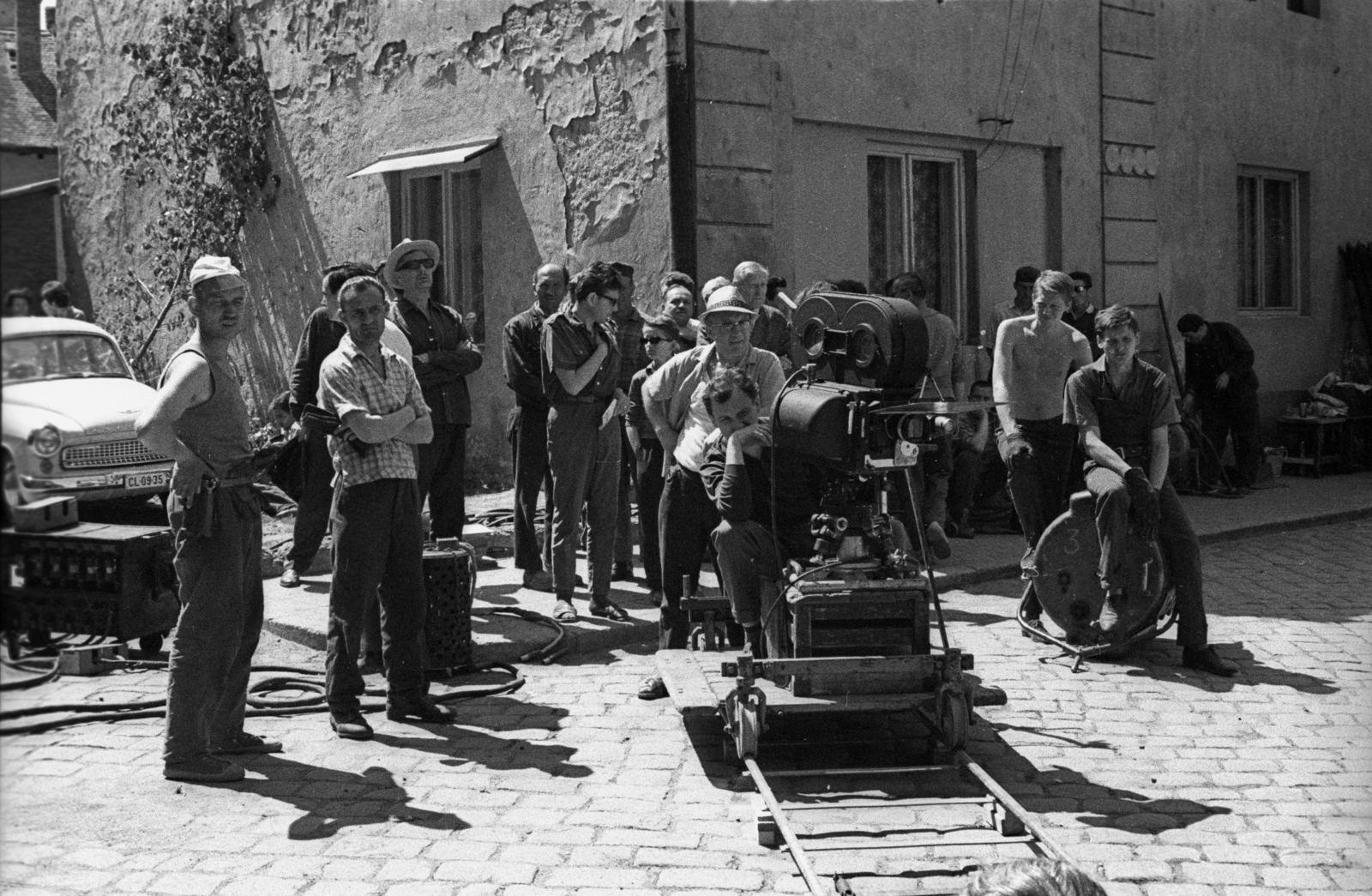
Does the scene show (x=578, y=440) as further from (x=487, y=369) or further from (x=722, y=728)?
(x=487, y=369)

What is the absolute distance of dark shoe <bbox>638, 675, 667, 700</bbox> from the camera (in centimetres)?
682

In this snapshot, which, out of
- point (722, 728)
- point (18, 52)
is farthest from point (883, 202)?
point (18, 52)

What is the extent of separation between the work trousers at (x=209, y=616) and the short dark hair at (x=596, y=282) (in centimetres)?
303

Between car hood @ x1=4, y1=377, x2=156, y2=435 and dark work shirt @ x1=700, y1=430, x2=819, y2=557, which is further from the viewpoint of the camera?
dark work shirt @ x1=700, y1=430, x2=819, y2=557

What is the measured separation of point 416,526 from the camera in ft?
20.7

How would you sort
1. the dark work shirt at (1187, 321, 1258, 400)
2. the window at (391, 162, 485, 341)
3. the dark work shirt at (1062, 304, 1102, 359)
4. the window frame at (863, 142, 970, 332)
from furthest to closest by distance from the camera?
1. the dark work shirt at (1187, 321, 1258, 400)
2. the window frame at (863, 142, 970, 332)
3. the window at (391, 162, 485, 341)
4. the dark work shirt at (1062, 304, 1102, 359)

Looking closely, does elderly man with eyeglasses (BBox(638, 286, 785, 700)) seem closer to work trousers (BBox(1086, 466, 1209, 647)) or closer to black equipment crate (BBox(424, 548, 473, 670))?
black equipment crate (BBox(424, 548, 473, 670))

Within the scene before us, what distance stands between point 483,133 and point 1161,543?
22.6ft

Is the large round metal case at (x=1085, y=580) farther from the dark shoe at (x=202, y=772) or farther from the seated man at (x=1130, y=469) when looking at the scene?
the dark shoe at (x=202, y=772)

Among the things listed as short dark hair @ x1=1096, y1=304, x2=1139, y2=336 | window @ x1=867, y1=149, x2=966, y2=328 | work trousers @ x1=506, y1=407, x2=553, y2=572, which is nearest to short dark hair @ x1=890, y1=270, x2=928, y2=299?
window @ x1=867, y1=149, x2=966, y2=328

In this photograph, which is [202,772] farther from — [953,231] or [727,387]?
[953,231]

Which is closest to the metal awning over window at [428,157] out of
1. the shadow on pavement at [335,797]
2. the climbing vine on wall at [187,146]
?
the climbing vine on wall at [187,146]

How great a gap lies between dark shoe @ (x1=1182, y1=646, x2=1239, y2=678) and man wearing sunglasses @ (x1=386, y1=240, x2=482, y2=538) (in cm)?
393

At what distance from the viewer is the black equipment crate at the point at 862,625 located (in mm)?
5633
